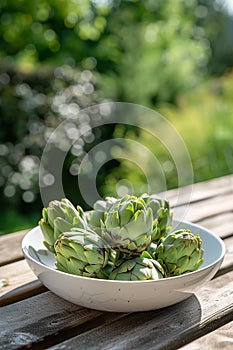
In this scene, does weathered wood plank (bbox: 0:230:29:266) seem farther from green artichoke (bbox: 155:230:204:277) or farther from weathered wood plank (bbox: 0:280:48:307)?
green artichoke (bbox: 155:230:204:277)

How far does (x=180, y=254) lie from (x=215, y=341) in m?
0.12

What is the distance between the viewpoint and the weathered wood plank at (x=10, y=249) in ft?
3.35

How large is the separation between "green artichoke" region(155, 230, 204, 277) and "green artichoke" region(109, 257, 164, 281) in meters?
0.02

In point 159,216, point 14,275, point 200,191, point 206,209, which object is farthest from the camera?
point 200,191

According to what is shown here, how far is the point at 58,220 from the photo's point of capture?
0.78 meters

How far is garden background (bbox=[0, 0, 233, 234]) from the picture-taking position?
3170mm

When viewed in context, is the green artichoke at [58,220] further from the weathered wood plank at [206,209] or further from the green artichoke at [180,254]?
the weathered wood plank at [206,209]

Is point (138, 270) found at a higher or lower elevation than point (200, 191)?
higher

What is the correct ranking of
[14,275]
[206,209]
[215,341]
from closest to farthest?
[215,341], [14,275], [206,209]

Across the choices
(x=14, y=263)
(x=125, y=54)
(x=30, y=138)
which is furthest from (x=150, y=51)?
(x=14, y=263)

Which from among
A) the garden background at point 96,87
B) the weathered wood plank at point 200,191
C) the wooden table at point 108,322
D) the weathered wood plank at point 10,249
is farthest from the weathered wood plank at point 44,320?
the garden background at point 96,87

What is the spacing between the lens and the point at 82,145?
3.30m

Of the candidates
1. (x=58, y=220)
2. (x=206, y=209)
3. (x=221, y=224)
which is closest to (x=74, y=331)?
(x=58, y=220)

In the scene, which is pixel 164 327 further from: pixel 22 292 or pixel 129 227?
pixel 22 292
